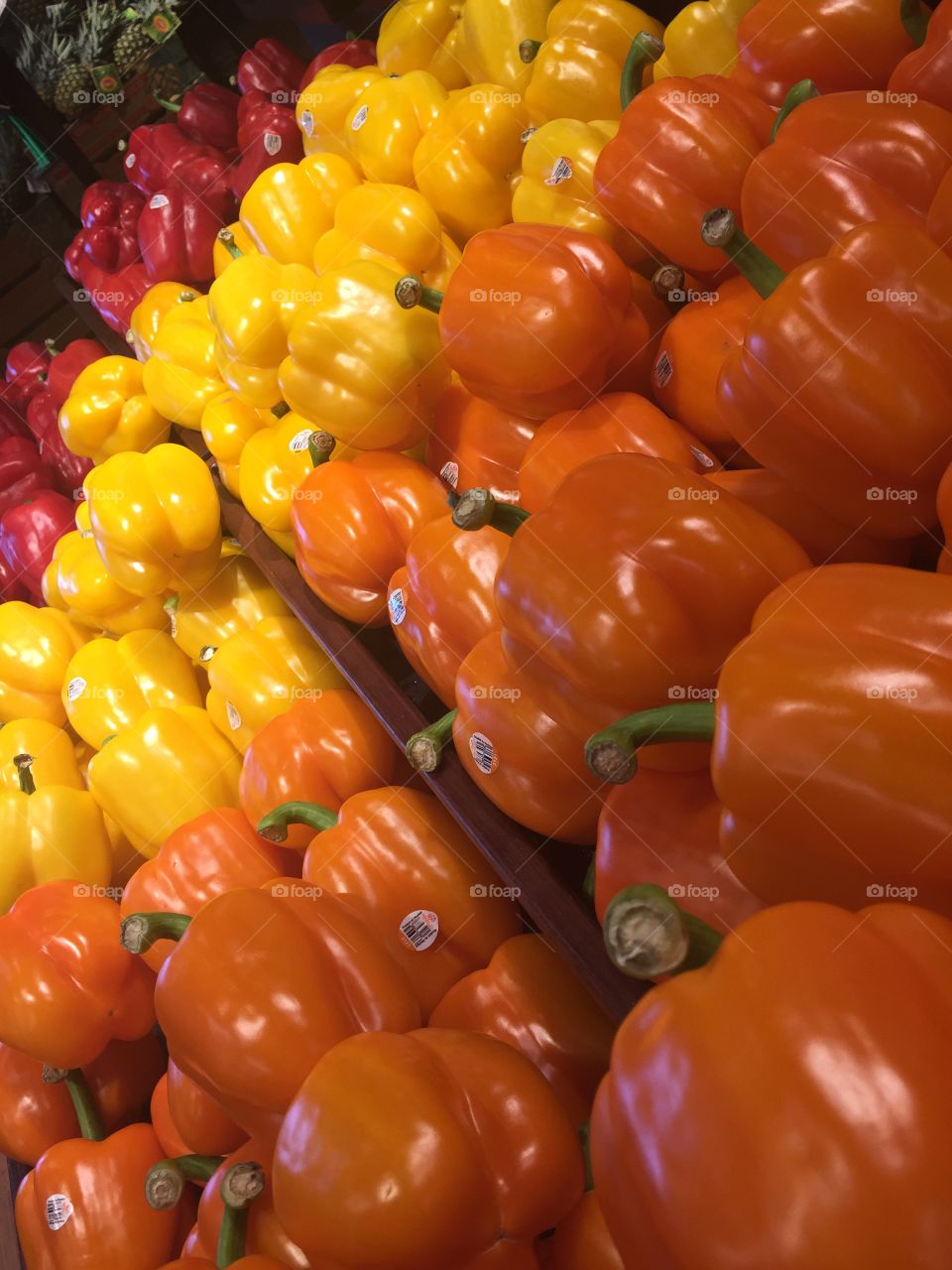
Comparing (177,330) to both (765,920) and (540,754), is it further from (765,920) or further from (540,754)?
(765,920)

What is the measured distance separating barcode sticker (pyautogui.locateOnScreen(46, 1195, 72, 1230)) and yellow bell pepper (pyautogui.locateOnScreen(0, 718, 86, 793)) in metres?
0.97

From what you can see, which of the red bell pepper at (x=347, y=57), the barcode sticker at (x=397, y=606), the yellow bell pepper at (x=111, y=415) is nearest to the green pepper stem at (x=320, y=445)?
Result: the barcode sticker at (x=397, y=606)

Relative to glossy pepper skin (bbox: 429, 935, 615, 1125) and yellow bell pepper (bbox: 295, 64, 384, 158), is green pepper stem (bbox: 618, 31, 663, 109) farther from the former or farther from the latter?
glossy pepper skin (bbox: 429, 935, 615, 1125)

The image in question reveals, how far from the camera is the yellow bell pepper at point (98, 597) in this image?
253 centimetres

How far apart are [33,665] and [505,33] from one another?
199cm

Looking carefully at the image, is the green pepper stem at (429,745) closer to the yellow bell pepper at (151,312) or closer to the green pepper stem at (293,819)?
the green pepper stem at (293,819)

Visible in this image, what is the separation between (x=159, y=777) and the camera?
2.13 m

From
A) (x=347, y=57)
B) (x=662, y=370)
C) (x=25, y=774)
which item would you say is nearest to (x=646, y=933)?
(x=662, y=370)

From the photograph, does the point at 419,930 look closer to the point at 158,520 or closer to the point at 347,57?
the point at 158,520

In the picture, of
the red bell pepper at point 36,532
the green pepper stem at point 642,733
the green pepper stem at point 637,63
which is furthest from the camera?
the red bell pepper at point 36,532

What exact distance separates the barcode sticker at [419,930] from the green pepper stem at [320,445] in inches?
36.0

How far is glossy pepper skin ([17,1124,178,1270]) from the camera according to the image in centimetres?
160

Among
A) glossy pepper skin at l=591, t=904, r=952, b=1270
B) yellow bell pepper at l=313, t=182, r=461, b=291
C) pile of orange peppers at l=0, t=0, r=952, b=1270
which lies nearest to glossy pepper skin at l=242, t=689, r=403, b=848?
pile of orange peppers at l=0, t=0, r=952, b=1270

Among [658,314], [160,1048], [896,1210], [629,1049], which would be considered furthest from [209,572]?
[896,1210]
